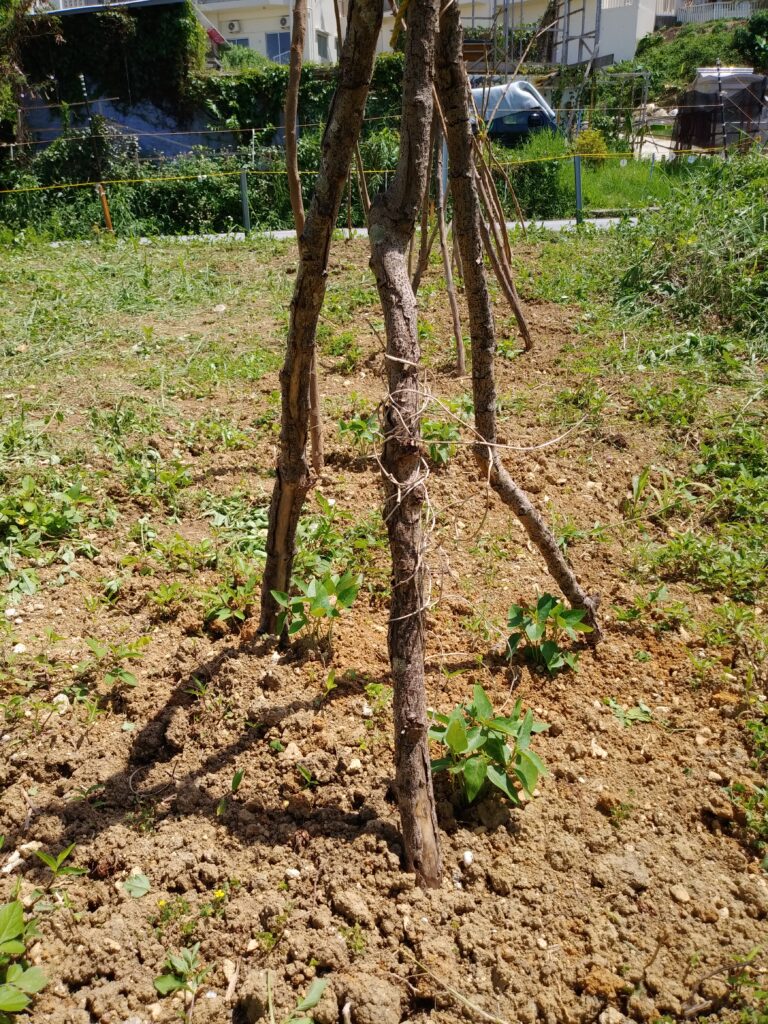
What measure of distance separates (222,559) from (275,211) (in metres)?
11.7

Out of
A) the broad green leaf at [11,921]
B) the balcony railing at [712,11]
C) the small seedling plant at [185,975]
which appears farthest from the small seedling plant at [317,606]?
the balcony railing at [712,11]

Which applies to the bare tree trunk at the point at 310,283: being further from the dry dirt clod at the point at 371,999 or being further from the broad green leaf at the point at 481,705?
the dry dirt clod at the point at 371,999

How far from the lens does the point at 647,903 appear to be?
6.71 feet

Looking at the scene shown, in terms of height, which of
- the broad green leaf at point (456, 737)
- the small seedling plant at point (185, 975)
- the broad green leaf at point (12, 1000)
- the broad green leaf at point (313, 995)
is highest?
the broad green leaf at point (456, 737)

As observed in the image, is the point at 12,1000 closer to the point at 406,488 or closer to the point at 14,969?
the point at 14,969

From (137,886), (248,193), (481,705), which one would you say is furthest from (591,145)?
(137,886)

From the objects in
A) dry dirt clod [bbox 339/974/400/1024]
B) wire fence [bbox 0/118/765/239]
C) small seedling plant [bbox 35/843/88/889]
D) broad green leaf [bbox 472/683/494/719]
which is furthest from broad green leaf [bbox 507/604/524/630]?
wire fence [bbox 0/118/765/239]

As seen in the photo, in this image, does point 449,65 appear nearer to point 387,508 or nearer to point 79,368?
point 387,508

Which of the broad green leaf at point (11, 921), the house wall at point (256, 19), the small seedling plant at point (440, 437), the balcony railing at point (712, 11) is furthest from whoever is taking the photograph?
the balcony railing at point (712, 11)

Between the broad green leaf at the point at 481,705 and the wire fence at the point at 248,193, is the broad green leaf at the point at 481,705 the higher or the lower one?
the lower one

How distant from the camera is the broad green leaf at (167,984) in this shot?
1.84 m

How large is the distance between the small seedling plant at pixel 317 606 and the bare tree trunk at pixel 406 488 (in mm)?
690

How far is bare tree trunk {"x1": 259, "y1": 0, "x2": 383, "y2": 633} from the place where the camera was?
205 cm

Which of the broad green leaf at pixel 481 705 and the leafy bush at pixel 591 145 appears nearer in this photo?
the broad green leaf at pixel 481 705
